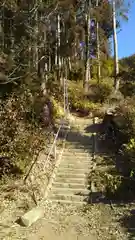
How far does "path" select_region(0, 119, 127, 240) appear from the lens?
31.9 ft

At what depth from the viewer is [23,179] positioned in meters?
12.9

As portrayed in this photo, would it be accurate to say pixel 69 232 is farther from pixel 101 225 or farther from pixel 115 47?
pixel 115 47

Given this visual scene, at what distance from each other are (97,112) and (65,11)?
7.91 metres

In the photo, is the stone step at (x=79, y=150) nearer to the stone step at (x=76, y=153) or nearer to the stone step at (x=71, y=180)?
the stone step at (x=76, y=153)

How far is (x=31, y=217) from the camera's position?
10.4 m

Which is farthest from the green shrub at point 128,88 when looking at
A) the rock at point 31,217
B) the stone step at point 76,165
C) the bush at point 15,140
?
the rock at point 31,217

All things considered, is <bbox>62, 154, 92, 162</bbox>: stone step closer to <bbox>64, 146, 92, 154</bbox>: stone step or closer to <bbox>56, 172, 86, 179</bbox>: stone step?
<bbox>64, 146, 92, 154</bbox>: stone step

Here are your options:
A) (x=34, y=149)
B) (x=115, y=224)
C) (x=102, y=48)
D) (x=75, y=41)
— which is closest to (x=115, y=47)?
(x=75, y=41)

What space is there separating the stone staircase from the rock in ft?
3.49

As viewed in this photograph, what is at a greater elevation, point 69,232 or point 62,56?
point 62,56

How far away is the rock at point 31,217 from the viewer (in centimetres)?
1023

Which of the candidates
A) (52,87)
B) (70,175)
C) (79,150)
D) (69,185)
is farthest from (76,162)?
(52,87)

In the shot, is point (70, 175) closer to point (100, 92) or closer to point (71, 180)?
point (71, 180)

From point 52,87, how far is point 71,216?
1358 centimetres
